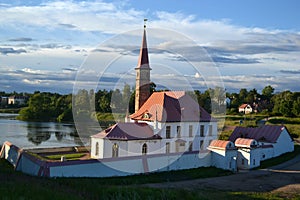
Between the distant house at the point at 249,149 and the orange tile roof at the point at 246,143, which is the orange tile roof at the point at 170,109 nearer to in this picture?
the distant house at the point at 249,149

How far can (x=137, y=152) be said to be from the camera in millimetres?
22938

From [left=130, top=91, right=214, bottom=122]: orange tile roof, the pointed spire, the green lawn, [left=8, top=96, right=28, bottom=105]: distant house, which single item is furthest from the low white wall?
[left=8, top=96, right=28, bottom=105]: distant house

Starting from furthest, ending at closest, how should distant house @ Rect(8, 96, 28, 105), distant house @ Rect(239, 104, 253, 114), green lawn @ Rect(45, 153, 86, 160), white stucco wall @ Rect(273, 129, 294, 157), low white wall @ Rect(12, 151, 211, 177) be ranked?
distant house @ Rect(8, 96, 28, 105) < distant house @ Rect(239, 104, 253, 114) < white stucco wall @ Rect(273, 129, 294, 157) < green lawn @ Rect(45, 153, 86, 160) < low white wall @ Rect(12, 151, 211, 177)

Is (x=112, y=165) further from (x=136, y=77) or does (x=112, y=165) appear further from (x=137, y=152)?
(x=136, y=77)

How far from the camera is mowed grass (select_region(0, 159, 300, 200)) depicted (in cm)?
952

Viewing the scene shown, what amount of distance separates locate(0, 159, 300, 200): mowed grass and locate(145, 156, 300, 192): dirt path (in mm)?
926

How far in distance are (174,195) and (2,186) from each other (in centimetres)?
565

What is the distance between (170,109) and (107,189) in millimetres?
13282

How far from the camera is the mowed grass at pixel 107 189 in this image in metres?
9.52

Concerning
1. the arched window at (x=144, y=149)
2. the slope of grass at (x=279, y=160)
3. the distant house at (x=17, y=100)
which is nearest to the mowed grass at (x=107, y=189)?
the arched window at (x=144, y=149)

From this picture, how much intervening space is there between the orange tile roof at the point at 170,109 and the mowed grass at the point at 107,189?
499 cm

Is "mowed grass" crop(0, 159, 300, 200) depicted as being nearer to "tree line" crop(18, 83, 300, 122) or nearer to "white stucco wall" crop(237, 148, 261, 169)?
"white stucco wall" crop(237, 148, 261, 169)

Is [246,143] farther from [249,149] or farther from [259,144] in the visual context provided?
[259,144]

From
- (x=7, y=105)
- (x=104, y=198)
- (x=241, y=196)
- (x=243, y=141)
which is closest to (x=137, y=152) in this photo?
(x=243, y=141)
